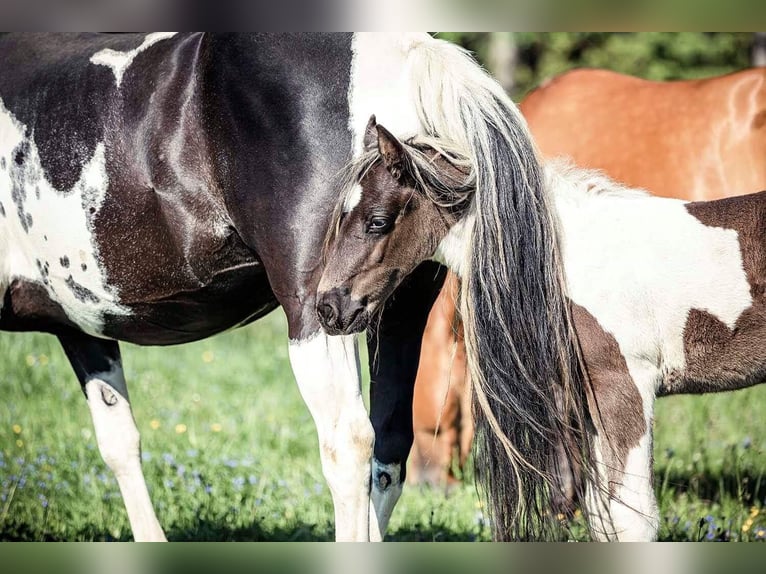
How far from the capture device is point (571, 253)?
3.00m

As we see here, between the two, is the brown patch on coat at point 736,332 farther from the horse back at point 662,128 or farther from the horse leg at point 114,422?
the horse leg at point 114,422

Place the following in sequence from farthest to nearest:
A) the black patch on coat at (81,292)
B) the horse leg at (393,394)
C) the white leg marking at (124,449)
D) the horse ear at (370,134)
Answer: the white leg marking at (124,449), the horse leg at (393,394), the black patch on coat at (81,292), the horse ear at (370,134)

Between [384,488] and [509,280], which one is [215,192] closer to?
[509,280]

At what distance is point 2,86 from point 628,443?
2368 millimetres

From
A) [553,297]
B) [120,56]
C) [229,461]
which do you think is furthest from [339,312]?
[229,461]

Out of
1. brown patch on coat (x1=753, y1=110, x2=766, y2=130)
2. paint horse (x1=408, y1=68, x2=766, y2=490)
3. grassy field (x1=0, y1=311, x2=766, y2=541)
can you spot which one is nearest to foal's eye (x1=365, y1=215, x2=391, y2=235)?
paint horse (x1=408, y1=68, x2=766, y2=490)

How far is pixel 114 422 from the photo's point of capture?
383cm

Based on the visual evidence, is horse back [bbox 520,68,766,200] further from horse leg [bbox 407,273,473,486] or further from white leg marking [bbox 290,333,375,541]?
white leg marking [bbox 290,333,375,541]

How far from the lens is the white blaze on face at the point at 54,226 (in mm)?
3154

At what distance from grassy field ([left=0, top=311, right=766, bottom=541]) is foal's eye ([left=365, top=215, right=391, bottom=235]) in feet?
5.53

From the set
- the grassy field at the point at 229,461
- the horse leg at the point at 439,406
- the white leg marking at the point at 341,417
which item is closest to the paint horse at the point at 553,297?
the white leg marking at the point at 341,417

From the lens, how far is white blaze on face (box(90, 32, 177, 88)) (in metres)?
3.18

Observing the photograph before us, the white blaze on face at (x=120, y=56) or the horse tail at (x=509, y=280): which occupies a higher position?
the white blaze on face at (x=120, y=56)
